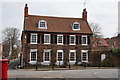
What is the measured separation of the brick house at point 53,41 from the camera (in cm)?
3425

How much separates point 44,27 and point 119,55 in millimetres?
14126

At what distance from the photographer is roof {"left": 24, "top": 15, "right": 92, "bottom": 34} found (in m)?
35.8

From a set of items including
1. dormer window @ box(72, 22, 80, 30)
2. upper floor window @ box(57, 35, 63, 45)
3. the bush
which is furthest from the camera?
dormer window @ box(72, 22, 80, 30)

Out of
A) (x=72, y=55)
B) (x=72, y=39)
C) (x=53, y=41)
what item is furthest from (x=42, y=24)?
(x=72, y=55)

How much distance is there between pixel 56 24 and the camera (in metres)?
38.2

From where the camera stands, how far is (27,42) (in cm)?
3403

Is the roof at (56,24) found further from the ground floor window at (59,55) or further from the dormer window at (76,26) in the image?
the ground floor window at (59,55)

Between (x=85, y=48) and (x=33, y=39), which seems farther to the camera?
(x=85, y=48)

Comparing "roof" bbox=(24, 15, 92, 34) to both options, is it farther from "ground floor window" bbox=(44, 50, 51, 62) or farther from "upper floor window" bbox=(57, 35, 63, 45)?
"ground floor window" bbox=(44, 50, 51, 62)

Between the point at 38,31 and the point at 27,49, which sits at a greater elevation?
the point at 38,31

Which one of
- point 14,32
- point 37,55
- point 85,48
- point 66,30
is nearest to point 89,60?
point 85,48

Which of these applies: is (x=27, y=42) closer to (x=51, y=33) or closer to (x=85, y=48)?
(x=51, y=33)

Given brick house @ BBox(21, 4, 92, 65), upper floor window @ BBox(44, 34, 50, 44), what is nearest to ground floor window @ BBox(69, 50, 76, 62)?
brick house @ BBox(21, 4, 92, 65)

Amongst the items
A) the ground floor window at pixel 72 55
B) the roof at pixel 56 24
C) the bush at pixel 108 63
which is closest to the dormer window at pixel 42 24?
the roof at pixel 56 24
